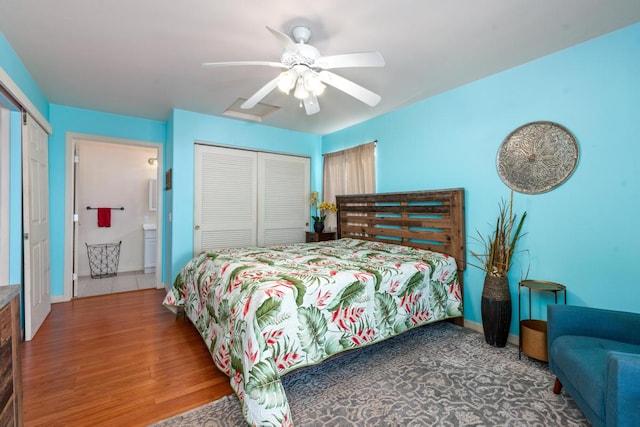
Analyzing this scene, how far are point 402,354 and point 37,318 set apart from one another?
3.45 metres

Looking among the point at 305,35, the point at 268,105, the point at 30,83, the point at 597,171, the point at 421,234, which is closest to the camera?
the point at 305,35

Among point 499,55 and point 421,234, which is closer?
point 499,55

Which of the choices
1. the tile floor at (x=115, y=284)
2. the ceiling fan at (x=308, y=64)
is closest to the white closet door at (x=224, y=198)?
the tile floor at (x=115, y=284)

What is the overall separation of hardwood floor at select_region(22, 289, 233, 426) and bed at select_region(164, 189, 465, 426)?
0.73 ft

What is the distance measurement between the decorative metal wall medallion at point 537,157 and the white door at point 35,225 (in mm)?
4246

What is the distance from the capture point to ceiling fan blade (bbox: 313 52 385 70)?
1772 millimetres

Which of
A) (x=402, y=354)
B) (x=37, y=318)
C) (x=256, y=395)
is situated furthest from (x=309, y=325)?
(x=37, y=318)

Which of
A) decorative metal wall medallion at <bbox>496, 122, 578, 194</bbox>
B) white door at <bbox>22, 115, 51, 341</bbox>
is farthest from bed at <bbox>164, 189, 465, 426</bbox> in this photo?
white door at <bbox>22, 115, 51, 341</bbox>

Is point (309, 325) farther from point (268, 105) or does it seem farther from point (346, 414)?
point (268, 105)

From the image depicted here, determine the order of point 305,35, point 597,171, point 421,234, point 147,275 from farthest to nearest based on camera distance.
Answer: point 147,275 → point 421,234 → point 597,171 → point 305,35

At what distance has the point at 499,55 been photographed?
2.37 m

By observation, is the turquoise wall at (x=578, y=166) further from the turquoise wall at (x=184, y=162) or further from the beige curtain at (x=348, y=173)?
the turquoise wall at (x=184, y=162)

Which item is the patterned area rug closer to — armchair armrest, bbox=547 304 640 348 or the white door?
armchair armrest, bbox=547 304 640 348

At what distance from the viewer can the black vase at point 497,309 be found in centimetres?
242
